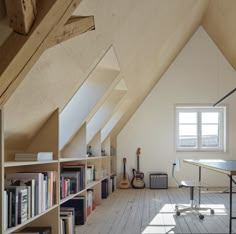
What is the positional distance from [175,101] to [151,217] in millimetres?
3774

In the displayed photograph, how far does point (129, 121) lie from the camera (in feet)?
26.1

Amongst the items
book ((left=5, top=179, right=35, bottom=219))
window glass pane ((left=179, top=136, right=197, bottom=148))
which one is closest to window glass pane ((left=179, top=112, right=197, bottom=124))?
window glass pane ((left=179, top=136, right=197, bottom=148))

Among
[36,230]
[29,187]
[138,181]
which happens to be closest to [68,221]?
[36,230]

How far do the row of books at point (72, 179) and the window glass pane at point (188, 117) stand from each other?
4.06 metres

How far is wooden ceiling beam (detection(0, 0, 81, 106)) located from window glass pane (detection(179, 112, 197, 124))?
6.46 metres

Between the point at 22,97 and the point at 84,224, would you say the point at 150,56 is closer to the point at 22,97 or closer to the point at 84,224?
the point at 84,224

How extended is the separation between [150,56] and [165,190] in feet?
10.4

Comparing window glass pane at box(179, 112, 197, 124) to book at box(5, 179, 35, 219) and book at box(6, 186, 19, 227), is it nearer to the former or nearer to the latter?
book at box(5, 179, 35, 219)

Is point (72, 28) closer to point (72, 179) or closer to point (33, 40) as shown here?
point (33, 40)

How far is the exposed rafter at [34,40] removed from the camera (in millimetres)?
1564

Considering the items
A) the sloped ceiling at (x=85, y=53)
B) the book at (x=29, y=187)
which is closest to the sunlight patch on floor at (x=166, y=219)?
the book at (x=29, y=187)

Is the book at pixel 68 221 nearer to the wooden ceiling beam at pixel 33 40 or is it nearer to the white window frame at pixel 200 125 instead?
the wooden ceiling beam at pixel 33 40

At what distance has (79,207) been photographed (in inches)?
165

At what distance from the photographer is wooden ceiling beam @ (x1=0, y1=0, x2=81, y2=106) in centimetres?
156
